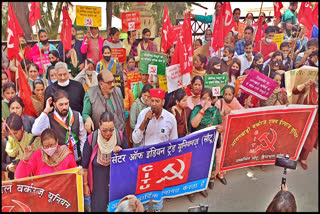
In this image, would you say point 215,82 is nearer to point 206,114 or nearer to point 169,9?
point 206,114

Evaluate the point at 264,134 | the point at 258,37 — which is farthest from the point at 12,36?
the point at 258,37

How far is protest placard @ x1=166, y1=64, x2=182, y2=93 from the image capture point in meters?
4.66

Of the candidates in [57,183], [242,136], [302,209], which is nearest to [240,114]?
[242,136]

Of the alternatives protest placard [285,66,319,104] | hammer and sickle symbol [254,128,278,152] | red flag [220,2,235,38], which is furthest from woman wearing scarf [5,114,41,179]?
protest placard [285,66,319,104]

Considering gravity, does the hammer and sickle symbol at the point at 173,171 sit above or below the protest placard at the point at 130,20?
below

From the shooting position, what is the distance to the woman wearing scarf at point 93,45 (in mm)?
5988

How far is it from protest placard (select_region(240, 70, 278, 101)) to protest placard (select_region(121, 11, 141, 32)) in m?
2.29

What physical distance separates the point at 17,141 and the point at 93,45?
2.81 m

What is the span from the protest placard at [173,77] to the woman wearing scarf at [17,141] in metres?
1.91

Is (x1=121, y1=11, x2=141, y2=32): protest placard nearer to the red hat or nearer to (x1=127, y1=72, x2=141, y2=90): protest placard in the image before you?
Answer: (x1=127, y1=72, x2=141, y2=90): protest placard

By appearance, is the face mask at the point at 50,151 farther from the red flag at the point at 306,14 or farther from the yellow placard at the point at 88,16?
the red flag at the point at 306,14

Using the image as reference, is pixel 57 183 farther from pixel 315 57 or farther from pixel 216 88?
pixel 315 57

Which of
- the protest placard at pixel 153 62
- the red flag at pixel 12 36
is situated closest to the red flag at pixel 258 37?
the protest placard at pixel 153 62

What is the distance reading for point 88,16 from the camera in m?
5.43
